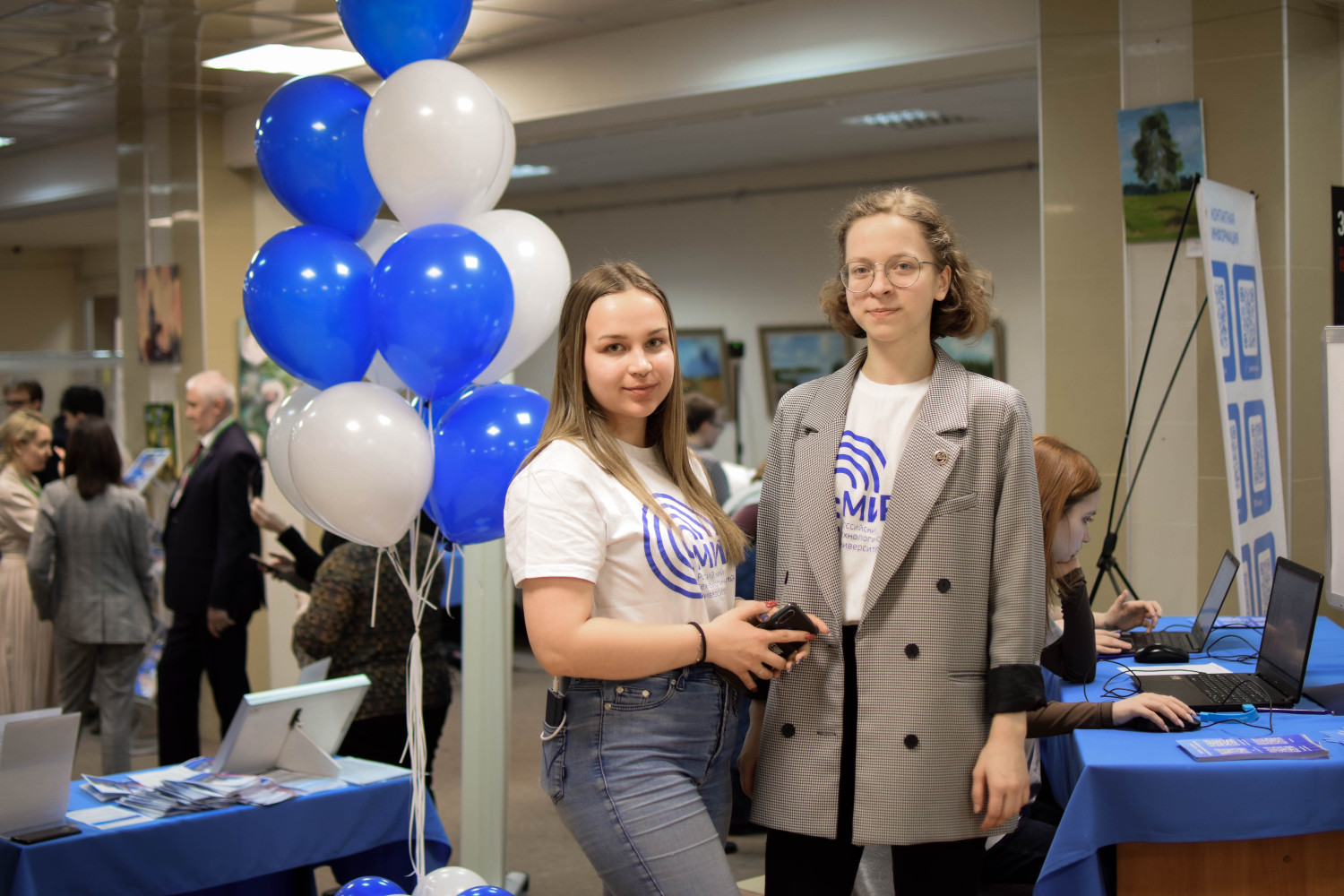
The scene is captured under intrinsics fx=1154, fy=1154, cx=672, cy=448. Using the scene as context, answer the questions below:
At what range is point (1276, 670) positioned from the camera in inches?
98.2

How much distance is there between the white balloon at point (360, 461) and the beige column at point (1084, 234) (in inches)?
107

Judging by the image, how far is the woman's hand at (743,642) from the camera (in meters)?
1.59

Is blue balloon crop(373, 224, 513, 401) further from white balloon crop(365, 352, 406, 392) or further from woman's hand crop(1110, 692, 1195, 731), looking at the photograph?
woman's hand crop(1110, 692, 1195, 731)

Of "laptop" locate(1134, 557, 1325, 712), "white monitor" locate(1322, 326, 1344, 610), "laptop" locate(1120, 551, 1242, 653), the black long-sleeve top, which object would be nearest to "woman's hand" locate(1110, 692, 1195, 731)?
"laptop" locate(1134, 557, 1325, 712)

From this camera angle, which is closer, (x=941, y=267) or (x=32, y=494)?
(x=941, y=267)

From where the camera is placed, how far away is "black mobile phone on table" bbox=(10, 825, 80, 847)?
2.29 m

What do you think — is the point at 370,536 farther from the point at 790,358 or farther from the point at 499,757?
the point at 790,358

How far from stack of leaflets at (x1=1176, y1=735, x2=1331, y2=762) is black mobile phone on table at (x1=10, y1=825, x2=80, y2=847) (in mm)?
2166

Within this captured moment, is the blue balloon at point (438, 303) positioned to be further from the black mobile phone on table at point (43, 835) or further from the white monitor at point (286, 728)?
the black mobile phone on table at point (43, 835)

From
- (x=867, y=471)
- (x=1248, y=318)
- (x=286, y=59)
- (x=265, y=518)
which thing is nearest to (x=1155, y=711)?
(x=867, y=471)

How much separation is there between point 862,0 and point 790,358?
4374 mm

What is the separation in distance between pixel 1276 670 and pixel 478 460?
1.77 meters

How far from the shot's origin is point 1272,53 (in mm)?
3879

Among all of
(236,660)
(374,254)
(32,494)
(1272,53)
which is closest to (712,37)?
(1272,53)
